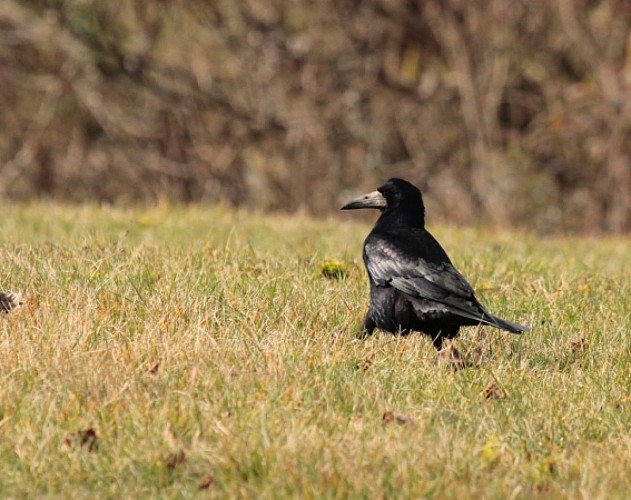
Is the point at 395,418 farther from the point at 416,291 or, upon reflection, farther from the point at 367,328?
the point at 367,328

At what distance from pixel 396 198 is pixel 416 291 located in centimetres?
82

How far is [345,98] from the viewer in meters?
16.1

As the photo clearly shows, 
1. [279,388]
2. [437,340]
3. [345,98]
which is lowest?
[279,388]

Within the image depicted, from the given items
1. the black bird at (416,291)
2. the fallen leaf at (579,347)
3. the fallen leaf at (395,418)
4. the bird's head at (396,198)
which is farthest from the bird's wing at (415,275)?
the fallen leaf at (395,418)

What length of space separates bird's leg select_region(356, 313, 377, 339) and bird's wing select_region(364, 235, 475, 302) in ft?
0.65

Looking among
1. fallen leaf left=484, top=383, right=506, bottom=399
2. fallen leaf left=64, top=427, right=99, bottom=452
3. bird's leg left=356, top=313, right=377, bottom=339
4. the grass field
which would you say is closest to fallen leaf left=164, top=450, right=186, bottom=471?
the grass field

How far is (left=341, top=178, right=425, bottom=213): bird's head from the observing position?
639cm

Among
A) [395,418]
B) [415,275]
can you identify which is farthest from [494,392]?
[415,275]

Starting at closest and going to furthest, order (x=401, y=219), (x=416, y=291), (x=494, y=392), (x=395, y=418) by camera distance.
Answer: (x=395, y=418)
(x=494, y=392)
(x=416, y=291)
(x=401, y=219)

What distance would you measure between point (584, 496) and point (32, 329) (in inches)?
106

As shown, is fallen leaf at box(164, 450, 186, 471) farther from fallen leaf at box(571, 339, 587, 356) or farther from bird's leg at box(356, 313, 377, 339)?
fallen leaf at box(571, 339, 587, 356)

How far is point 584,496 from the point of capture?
402 cm

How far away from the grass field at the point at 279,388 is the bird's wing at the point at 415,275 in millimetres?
276

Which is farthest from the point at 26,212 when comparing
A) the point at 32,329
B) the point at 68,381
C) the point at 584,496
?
the point at 584,496
